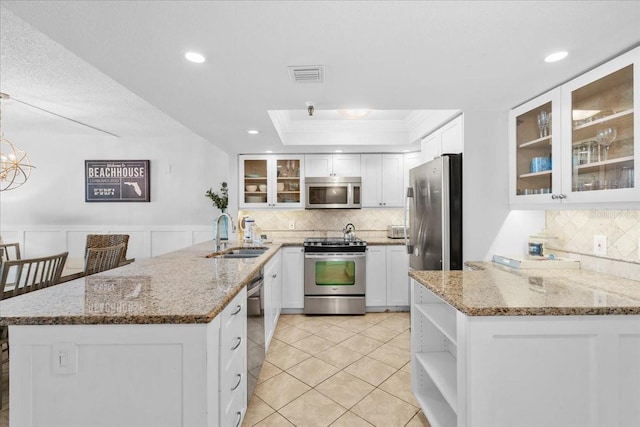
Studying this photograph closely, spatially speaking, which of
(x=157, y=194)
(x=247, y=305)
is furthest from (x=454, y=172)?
(x=157, y=194)

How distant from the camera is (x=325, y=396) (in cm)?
218

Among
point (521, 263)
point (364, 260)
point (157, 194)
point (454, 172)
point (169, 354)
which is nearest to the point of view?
point (169, 354)

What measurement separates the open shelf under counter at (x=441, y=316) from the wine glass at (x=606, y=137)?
1.20 m

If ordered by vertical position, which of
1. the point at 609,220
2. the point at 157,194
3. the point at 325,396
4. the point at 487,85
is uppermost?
the point at 487,85

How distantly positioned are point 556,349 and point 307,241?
2981 mm

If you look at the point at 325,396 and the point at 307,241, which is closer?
the point at 325,396

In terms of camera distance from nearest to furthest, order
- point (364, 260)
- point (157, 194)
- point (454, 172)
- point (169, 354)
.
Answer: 1. point (169, 354)
2. point (454, 172)
3. point (364, 260)
4. point (157, 194)

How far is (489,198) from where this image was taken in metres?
2.51

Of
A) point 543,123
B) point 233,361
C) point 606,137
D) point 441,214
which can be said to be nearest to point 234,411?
point 233,361

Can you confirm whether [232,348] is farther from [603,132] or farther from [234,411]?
[603,132]

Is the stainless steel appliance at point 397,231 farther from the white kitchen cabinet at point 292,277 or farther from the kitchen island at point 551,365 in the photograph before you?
the kitchen island at point 551,365

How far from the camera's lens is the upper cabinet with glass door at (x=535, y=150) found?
6.39 feet

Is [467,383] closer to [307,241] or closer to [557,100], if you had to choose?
[557,100]

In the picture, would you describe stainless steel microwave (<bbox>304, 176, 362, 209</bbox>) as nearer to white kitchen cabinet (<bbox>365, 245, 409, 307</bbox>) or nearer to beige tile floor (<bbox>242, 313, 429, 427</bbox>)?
white kitchen cabinet (<bbox>365, 245, 409, 307</bbox>)
